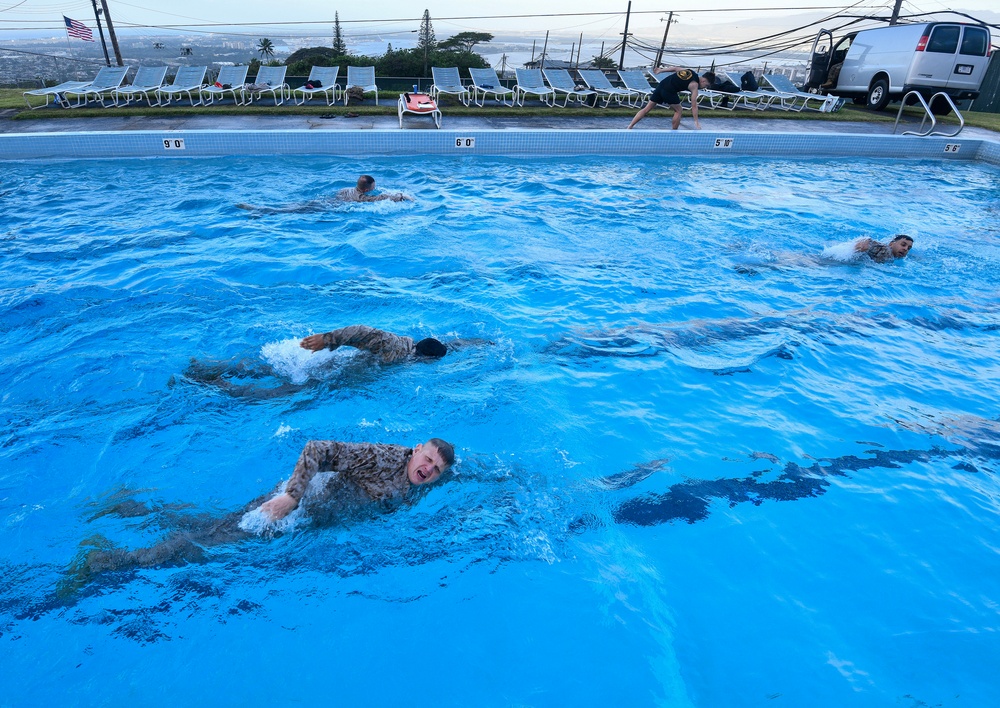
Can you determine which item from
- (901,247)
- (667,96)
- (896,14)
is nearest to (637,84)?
(667,96)

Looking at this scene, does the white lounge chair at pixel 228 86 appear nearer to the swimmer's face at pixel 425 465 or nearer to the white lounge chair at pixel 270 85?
the white lounge chair at pixel 270 85

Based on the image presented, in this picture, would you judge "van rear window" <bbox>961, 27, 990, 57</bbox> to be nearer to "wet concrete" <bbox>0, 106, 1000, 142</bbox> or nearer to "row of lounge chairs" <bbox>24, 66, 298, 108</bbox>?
"wet concrete" <bbox>0, 106, 1000, 142</bbox>

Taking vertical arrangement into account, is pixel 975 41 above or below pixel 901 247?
above

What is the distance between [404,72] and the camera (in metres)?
21.4

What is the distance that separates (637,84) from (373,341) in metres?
15.1

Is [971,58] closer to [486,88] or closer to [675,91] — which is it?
[675,91]

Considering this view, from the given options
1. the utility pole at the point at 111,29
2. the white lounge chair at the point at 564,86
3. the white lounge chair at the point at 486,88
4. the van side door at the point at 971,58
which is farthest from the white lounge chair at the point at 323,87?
the van side door at the point at 971,58

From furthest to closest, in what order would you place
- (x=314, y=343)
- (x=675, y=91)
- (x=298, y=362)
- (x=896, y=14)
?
(x=896, y=14), (x=675, y=91), (x=298, y=362), (x=314, y=343)

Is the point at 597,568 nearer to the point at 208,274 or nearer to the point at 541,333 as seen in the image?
the point at 541,333

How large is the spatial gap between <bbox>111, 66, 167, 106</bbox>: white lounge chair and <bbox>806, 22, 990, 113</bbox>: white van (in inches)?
750

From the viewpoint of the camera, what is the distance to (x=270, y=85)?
624 inches

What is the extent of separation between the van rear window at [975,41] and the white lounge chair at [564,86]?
9.03m

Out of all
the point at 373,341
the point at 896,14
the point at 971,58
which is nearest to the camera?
the point at 373,341

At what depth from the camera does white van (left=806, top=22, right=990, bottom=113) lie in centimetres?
1445
